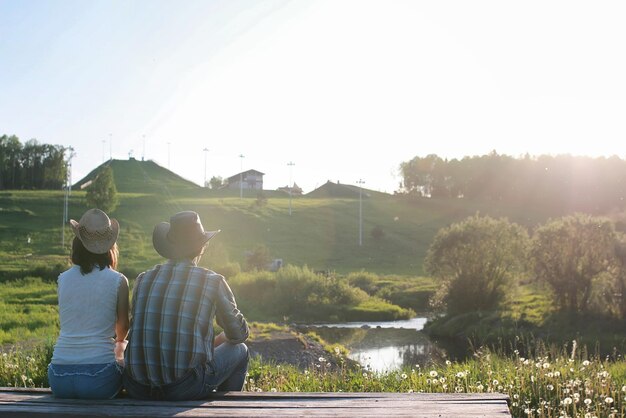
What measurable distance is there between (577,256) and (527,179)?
8051cm

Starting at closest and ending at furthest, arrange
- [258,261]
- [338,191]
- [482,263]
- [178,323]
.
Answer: [178,323], [482,263], [258,261], [338,191]

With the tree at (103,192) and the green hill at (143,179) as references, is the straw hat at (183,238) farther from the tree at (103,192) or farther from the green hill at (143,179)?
the green hill at (143,179)

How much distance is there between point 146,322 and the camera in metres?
5.82

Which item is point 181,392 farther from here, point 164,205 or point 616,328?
point 164,205

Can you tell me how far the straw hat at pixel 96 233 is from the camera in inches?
235

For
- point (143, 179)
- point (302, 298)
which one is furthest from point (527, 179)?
point (302, 298)

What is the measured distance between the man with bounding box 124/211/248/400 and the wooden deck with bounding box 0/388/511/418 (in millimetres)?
234

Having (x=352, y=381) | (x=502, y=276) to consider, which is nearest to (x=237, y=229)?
(x=502, y=276)

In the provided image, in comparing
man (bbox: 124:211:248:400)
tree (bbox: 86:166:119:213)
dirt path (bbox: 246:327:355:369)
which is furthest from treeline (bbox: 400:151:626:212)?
man (bbox: 124:211:248:400)

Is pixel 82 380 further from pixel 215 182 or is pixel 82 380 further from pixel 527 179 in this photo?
pixel 215 182

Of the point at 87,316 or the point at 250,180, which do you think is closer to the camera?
the point at 87,316

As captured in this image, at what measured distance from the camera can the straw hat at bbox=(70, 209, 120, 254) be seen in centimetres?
596

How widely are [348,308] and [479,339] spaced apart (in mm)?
13192

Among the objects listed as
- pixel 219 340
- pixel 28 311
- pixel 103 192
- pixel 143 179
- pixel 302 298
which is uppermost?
pixel 143 179
